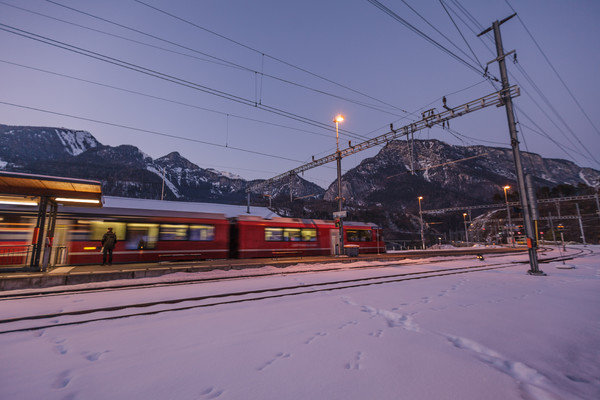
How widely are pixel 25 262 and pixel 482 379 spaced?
16.6 meters

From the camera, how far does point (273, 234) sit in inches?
693

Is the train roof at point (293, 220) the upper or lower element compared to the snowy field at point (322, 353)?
upper

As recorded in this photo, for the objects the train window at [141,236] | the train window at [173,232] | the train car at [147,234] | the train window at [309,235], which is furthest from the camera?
the train window at [309,235]

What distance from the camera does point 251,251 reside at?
54.5ft

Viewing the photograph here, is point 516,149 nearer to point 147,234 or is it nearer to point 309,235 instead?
point 309,235

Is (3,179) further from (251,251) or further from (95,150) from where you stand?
(95,150)

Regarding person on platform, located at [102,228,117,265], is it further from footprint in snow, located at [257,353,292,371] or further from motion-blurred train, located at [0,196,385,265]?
footprint in snow, located at [257,353,292,371]

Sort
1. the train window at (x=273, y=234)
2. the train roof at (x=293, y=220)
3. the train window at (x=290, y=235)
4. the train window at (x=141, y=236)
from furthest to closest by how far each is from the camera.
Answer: the train window at (x=290, y=235)
the train window at (x=273, y=234)
the train roof at (x=293, y=220)
the train window at (x=141, y=236)

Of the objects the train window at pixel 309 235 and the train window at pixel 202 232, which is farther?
the train window at pixel 309 235

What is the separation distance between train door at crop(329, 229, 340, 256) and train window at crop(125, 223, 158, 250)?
1244cm

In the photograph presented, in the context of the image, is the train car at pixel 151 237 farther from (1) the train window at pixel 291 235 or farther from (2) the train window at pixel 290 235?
(1) the train window at pixel 291 235

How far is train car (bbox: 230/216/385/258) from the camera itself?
647 inches

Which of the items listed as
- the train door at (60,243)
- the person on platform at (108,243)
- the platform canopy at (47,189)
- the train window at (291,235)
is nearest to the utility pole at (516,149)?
the train window at (291,235)

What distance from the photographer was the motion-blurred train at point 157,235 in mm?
11344
